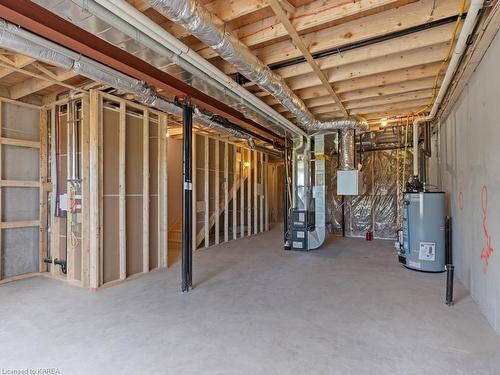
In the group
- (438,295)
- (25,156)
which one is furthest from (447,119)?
(25,156)

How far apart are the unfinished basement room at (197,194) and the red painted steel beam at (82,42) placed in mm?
18

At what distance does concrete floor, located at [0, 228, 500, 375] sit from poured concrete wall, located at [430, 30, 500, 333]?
1.04 feet

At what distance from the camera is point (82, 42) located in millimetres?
2113

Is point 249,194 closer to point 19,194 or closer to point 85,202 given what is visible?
point 85,202

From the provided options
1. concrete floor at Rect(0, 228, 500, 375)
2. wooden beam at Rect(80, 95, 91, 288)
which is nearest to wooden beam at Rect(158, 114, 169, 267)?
concrete floor at Rect(0, 228, 500, 375)

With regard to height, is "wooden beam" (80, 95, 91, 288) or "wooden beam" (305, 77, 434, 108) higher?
"wooden beam" (305, 77, 434, 108)

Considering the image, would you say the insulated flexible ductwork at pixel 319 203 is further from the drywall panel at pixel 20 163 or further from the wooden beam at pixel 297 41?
the drywall panel at pixel 20 163

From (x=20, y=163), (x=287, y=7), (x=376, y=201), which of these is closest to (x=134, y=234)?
(x=20, y=163)

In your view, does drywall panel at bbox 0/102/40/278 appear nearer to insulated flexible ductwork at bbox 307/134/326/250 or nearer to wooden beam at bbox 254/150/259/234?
insulated flexible ductwork at bbox 307/134/326/250

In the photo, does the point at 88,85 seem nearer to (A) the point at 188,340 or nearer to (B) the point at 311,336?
(A) the point at 188,340

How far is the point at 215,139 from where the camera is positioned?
604 centimetres

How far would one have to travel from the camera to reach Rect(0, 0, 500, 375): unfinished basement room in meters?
1.93

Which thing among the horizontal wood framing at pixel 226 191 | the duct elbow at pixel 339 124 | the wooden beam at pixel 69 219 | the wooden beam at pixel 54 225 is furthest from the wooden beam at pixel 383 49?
the wooden beam at pixel 54 225

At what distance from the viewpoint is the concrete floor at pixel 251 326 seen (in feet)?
5.98
